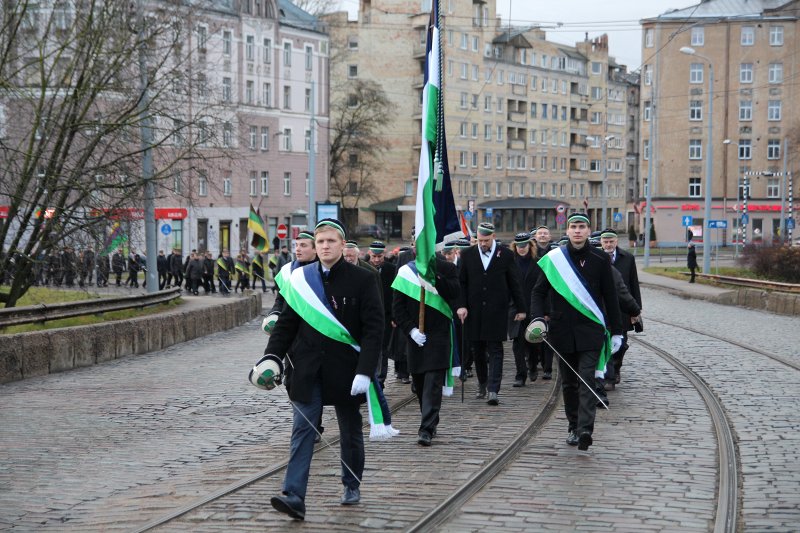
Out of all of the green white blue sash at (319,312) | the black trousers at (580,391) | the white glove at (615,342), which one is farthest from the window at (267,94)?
the green white blue sash at (319,312)

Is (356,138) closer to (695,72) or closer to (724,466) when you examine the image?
(695,72)

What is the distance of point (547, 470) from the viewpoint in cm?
889

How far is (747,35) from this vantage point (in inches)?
3346

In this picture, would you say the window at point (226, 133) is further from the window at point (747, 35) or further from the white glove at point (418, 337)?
the window at point (747, 35)

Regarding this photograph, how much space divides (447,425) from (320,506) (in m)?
3.46

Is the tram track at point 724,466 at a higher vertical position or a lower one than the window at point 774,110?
lower

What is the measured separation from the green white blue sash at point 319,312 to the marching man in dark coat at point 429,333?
2425 mm

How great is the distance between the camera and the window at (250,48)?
70.0 meters

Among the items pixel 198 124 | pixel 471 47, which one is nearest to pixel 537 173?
pixel 471 47

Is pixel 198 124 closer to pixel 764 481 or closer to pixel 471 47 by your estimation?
pixel 764 481

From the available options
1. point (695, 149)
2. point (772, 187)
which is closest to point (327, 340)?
point (695, 149)

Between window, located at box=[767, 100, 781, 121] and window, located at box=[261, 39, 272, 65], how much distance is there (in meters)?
38.8

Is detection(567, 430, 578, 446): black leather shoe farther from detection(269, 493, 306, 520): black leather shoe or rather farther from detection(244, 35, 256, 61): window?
detection(244, 35, 256, 61): window

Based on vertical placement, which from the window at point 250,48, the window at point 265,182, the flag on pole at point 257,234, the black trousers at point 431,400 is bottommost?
the black trousers at point 431,400
